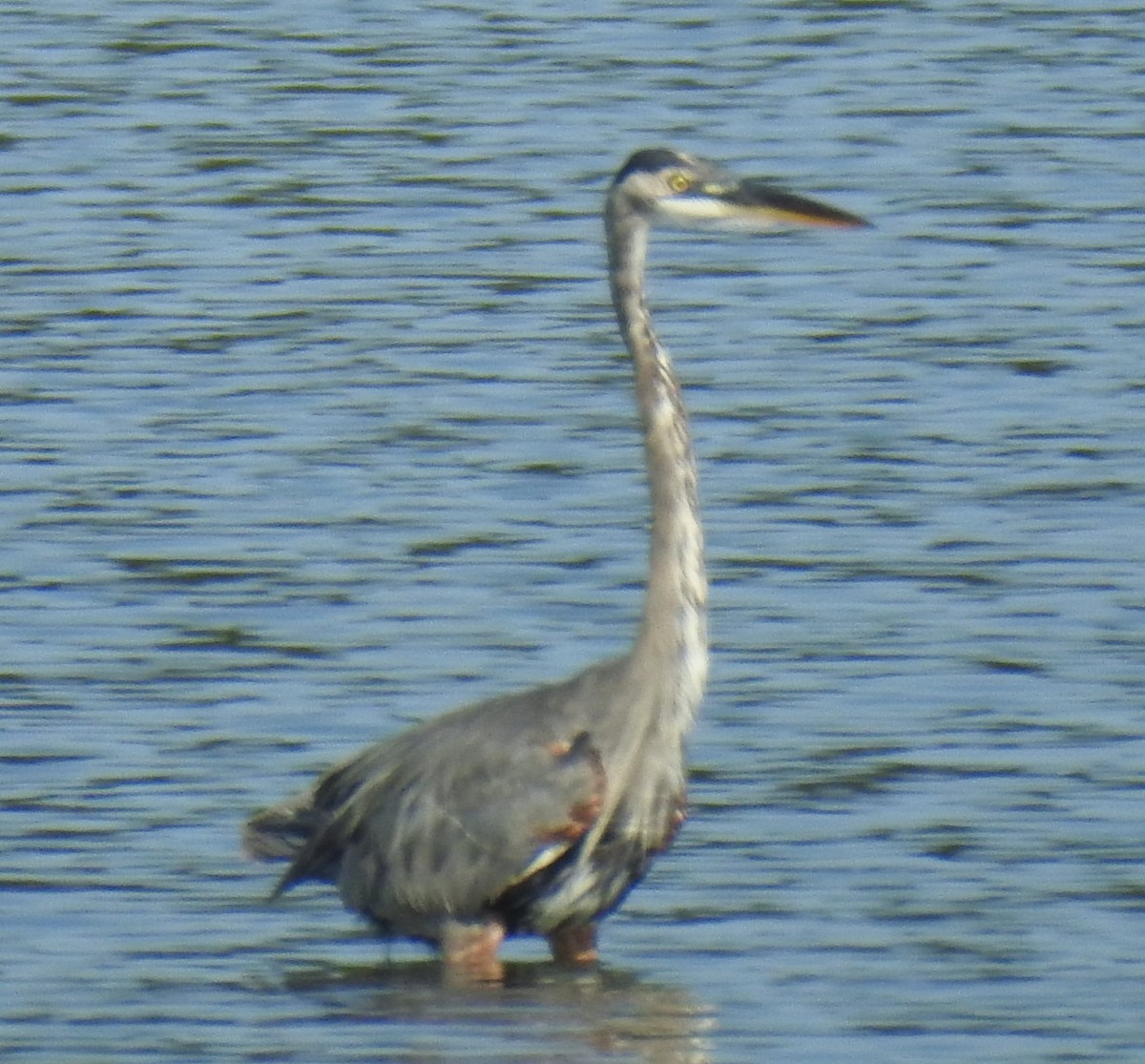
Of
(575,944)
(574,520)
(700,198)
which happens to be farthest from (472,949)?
(574,520)

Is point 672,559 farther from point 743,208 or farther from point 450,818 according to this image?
point 743,208

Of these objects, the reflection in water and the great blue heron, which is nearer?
the reflection in water

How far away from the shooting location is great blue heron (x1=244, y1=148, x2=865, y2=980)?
9.20 meters

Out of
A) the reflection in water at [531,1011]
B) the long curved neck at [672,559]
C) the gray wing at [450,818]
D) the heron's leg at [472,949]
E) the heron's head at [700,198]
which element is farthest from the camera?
the heron's head at [700,198]

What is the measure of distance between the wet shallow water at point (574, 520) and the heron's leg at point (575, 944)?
142 mm

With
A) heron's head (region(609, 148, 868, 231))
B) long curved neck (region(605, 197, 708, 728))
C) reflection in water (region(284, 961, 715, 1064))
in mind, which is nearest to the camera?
reflection in water (region(284, 961, 715, 1064))

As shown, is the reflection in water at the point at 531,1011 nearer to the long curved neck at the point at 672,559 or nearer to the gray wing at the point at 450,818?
the gray wing at the point at 450,818

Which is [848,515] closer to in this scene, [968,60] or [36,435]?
[36,435]

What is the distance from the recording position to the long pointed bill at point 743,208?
9727 mm

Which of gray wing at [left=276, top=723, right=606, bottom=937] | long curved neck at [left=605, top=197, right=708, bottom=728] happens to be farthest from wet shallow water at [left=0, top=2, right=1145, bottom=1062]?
long curved neck at [left=605, top=197, right=708, bottom=728]

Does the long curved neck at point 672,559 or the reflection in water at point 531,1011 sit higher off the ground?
the long curved neck at point 672,559

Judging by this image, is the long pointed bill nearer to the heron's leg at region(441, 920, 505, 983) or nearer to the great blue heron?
the great blue heron

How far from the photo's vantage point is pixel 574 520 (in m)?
13.5

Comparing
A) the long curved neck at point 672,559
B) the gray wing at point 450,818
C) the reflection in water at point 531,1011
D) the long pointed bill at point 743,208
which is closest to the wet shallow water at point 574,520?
the reflection in water at point 531,1011
